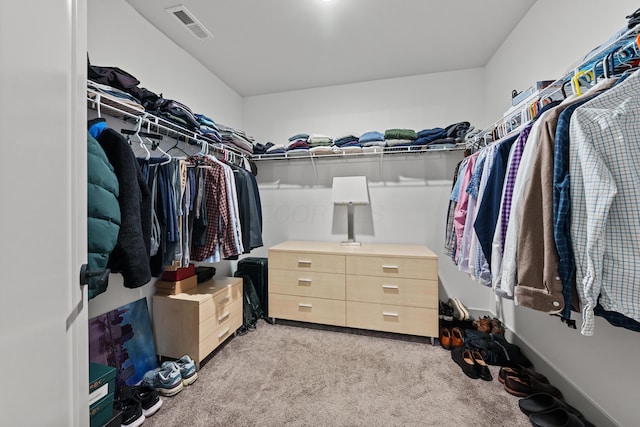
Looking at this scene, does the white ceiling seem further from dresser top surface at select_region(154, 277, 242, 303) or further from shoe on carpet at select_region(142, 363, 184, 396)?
shoe on carpet at select_region(142, 363, 184, 396)

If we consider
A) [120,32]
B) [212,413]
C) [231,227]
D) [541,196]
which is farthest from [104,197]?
[541,196]

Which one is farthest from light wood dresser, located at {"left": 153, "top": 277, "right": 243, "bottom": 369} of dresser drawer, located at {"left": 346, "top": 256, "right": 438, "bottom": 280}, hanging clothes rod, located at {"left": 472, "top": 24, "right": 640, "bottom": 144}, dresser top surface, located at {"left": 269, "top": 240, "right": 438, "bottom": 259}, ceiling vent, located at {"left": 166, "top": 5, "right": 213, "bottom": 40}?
hanging clothes rod, located at {"left": 472, "top": 24, "right": 640, "bottom": 144}

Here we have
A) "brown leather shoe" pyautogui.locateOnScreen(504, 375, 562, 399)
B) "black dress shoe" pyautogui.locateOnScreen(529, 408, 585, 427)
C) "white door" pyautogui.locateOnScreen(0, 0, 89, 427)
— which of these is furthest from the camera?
"brown leather shoe" pyautogui.locateOnScreen(504, 375, 562, 399)

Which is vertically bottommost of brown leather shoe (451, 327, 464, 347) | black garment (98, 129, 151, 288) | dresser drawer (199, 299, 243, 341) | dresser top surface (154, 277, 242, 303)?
brown leather shoe (451, 327, 464, 347)

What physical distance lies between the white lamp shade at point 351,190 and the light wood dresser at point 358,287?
0.48 m

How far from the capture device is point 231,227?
186 centimetres

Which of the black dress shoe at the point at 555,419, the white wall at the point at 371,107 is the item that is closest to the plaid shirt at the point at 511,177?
the black dress shoe at the point at 555,419

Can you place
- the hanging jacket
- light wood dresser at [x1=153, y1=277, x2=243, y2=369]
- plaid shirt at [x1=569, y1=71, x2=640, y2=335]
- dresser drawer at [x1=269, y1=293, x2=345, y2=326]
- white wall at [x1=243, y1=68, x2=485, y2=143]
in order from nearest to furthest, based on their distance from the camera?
1. plaid shirt at [x1=569, y1=71, x2=640, y2=335]
2. the hanging jacket
3. light wood dresser at [x1=153, y1=277, x2=243, y2=369]
4. dresser drawer at [x1=269, y1=293, x2=345, y2=326]
5. white wall at [x1=243, y1=68, x2=485, y2=143]

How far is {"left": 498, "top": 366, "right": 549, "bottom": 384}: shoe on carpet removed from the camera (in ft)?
5.17

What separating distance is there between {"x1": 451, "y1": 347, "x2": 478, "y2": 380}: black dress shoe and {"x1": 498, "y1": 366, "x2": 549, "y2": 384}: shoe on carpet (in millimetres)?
153

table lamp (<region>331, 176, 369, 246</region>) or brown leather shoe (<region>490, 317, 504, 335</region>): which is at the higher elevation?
table lamp (<region>331, 176, 369, 246</region>)

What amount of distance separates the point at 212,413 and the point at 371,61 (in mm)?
3029

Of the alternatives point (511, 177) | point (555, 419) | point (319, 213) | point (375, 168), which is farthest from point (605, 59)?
point (319, 213)

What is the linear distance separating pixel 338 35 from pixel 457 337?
8.88 feet
